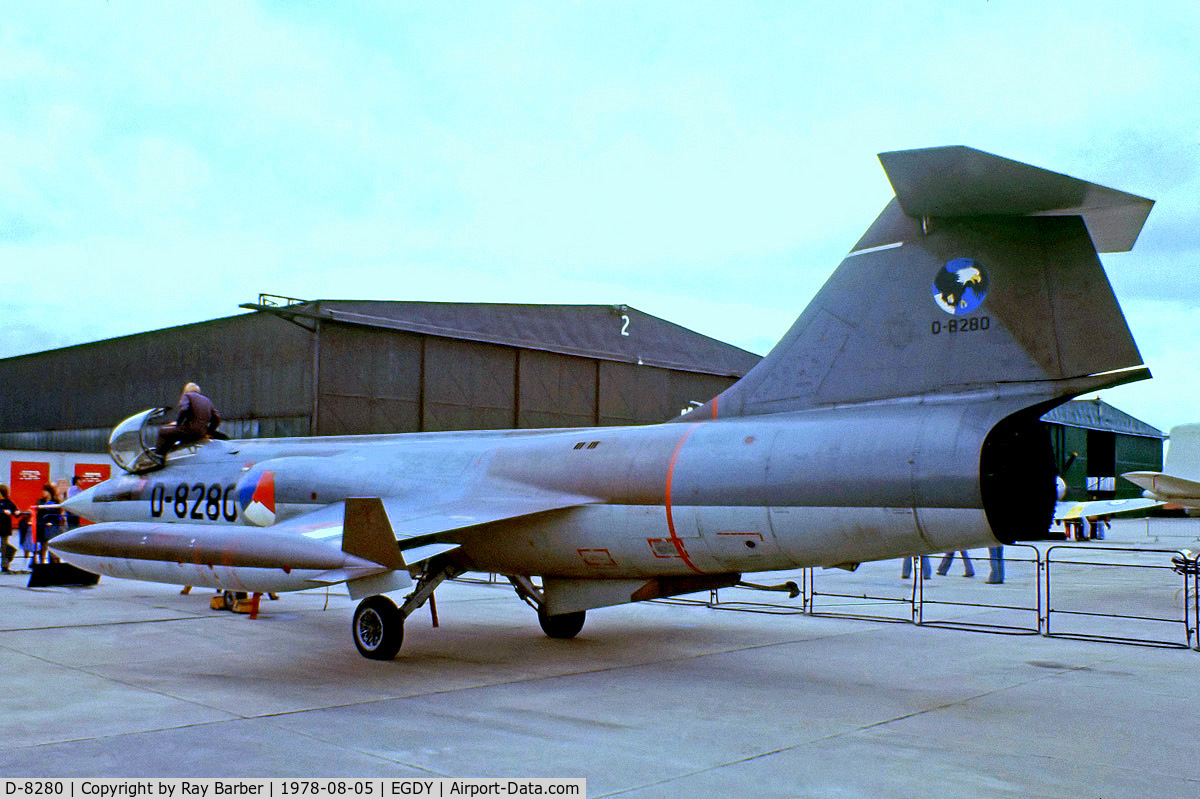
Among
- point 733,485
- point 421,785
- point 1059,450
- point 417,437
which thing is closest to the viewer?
point 421,785

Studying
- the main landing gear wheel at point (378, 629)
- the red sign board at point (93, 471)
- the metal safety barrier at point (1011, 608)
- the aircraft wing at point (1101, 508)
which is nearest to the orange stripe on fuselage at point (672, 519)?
the main landing gear wheel at point (378, 629)

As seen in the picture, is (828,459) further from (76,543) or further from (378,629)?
(76,543)

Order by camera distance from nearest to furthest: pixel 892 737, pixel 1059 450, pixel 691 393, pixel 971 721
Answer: pixel 892 737 → pixel 971 721 → pixel 691 393 → pixel 1059 450

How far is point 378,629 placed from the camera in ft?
26.4

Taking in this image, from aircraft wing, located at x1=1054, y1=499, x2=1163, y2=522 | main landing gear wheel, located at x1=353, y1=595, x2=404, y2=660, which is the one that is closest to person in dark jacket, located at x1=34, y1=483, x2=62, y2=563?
main landing gear wheel, located at x1=353, y1=595, x2=404, y2=660

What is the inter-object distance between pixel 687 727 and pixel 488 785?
1.69 m

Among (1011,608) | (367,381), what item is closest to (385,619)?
(1011,608)

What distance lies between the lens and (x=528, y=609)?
38.4 feet

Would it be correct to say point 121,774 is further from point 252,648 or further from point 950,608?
point 950,608

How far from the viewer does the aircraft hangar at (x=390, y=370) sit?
940 inches

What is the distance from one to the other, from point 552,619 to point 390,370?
1643cm

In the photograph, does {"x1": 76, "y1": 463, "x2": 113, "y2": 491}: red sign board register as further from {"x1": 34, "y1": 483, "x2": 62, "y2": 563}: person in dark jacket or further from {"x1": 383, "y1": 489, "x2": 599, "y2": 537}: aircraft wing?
{"x1": 383, "y1": 489, "x2": 599, "y2": 537}: aircraft wing

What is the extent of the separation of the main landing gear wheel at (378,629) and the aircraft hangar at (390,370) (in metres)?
15.7

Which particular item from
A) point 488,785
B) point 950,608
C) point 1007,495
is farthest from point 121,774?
point 950,608
